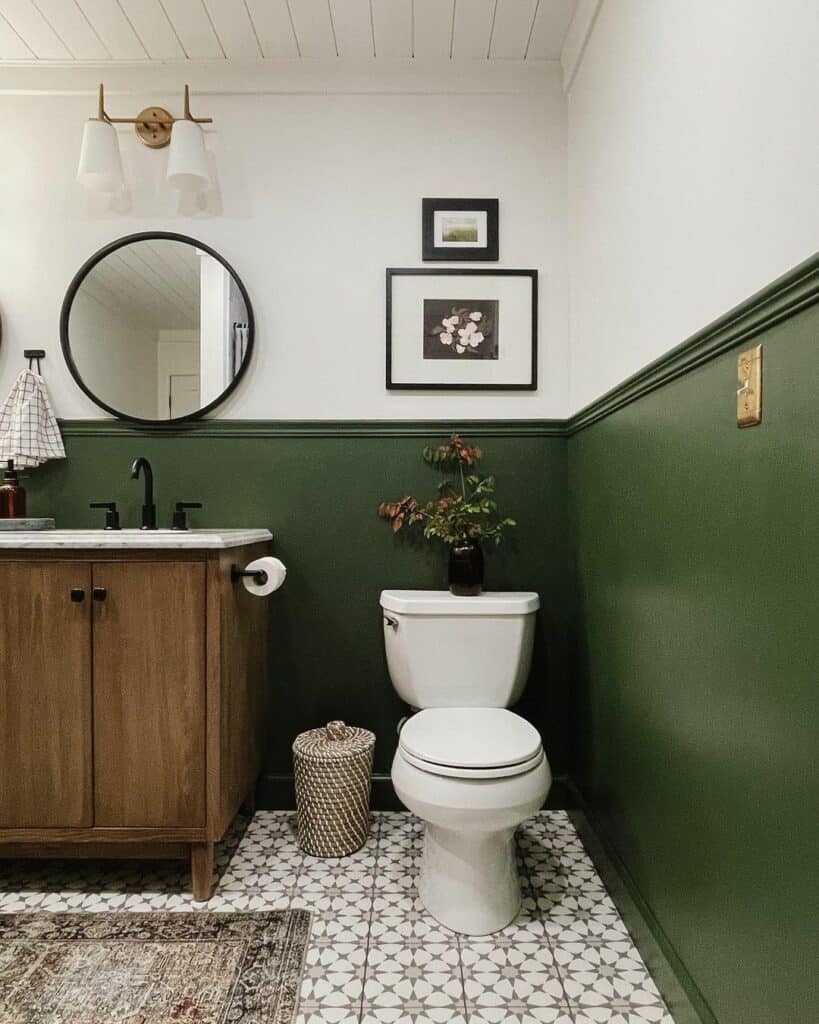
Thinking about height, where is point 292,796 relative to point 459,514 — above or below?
below

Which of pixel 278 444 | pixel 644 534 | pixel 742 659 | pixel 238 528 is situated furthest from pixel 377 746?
pixel 742 659

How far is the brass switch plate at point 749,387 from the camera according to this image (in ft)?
3.16

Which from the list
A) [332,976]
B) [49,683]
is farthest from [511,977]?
[49,683]

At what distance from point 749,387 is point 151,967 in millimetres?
1585

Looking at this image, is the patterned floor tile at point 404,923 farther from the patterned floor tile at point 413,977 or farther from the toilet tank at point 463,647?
the toilet tank at point 463,647

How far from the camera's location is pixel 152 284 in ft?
7.16

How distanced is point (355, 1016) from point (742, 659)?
0.98m

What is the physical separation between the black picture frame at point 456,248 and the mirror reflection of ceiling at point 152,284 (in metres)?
0.73

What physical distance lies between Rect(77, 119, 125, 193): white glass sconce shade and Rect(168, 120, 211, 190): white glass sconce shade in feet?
0.58

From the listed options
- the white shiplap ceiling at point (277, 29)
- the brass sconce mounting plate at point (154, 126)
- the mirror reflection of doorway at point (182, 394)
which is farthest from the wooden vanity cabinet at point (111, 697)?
the white shiplap ceiling at point (277, 29)

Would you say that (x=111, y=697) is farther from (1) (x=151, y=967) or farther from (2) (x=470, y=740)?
(2) (x=470, y=740)

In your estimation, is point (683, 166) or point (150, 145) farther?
point (150, 145)

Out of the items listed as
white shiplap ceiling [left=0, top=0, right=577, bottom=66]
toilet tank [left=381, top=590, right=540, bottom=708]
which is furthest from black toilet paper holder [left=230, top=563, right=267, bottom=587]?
white shiplap ceiling [left=0, top=0, right=577, bottom=66]

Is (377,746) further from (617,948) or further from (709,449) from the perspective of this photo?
(709,449)
